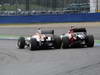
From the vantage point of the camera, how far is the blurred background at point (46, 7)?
135ft

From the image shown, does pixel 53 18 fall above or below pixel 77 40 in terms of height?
above

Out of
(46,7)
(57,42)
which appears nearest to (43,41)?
(57,42)

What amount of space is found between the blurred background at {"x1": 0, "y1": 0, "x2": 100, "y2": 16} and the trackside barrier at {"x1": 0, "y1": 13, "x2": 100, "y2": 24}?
2319mm

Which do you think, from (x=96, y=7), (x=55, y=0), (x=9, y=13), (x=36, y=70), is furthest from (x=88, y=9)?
(x=36, y=70)

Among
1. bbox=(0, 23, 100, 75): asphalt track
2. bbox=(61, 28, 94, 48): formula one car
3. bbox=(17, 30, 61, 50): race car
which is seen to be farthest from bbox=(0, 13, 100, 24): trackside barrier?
bbox=(0, 23, 100, 75): asphalt track

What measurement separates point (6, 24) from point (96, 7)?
33.7 feet

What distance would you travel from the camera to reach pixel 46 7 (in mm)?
43625

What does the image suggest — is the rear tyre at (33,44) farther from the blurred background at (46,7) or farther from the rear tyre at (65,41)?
the blurred background at (46,7)

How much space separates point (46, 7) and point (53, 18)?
6985 millimetres

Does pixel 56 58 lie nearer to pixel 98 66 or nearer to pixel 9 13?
pixel 98 66

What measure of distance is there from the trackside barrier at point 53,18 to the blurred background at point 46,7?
2.32 m

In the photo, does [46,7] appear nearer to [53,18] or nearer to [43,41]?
[53,18]

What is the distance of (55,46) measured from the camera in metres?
17.8

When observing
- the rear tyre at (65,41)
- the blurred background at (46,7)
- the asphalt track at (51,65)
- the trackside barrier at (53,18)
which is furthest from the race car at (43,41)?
the blurred background at (46,7)
